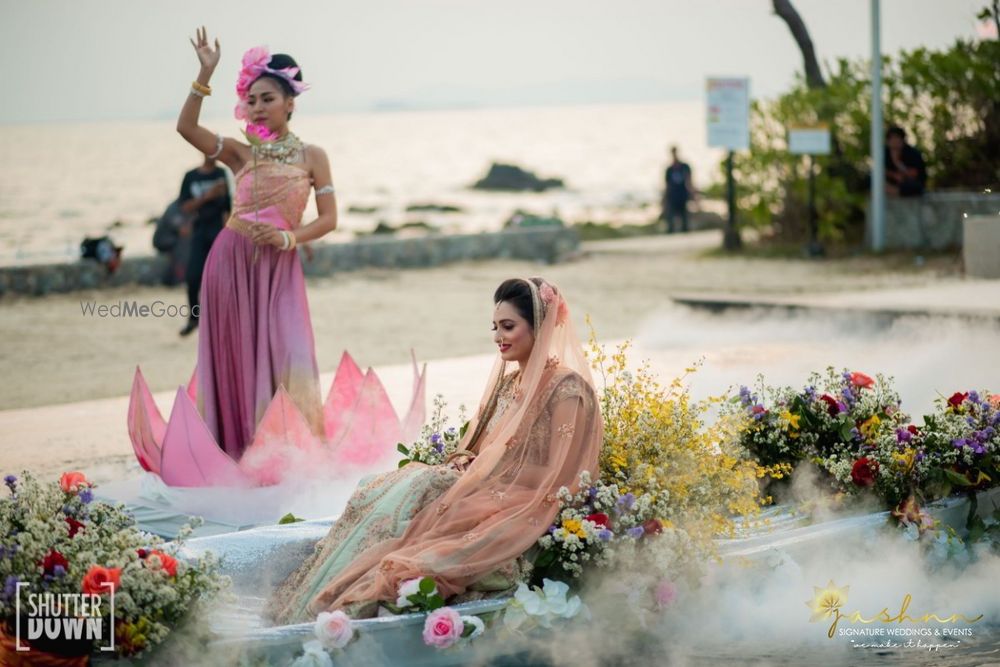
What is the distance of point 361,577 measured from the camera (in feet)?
15.1

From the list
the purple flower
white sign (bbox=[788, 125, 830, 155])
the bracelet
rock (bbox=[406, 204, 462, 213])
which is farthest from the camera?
rock (bbox=[406, 204, 462, 213])

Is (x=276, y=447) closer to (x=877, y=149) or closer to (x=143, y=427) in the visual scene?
(x=143, y=427)

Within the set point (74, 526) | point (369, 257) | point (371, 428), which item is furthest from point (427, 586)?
point (369, 257)

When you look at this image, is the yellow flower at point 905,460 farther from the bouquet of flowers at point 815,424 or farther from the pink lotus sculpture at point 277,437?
the pink lotus sculpture at point 277,437

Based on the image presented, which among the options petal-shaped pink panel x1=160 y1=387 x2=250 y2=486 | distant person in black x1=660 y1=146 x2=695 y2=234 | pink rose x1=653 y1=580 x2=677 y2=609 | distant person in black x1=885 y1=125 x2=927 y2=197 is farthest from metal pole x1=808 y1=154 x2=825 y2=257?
pink rose x1=653 y1=580 x2=677 y2=609

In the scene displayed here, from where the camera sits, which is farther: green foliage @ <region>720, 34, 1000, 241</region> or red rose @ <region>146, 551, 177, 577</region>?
green foliage @ <region>720, 34, 1000, 241</region>

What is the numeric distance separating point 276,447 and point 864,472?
9.20 ft

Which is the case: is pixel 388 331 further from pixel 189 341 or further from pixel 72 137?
pixel 72 137

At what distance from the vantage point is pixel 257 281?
7.17 metres

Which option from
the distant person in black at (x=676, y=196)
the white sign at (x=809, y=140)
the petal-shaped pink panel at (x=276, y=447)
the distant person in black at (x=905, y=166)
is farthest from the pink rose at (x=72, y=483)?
the distant person in black at (x=676, y=196)

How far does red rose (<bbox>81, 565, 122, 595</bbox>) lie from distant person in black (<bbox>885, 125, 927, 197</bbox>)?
50.3ft

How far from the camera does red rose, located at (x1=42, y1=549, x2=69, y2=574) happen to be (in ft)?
13.4

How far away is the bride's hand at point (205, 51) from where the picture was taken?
6918 mm

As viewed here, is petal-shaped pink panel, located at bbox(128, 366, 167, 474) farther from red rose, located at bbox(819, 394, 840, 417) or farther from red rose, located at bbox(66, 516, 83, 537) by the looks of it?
red rose, located at bbox(819, 394, 840, 417)
